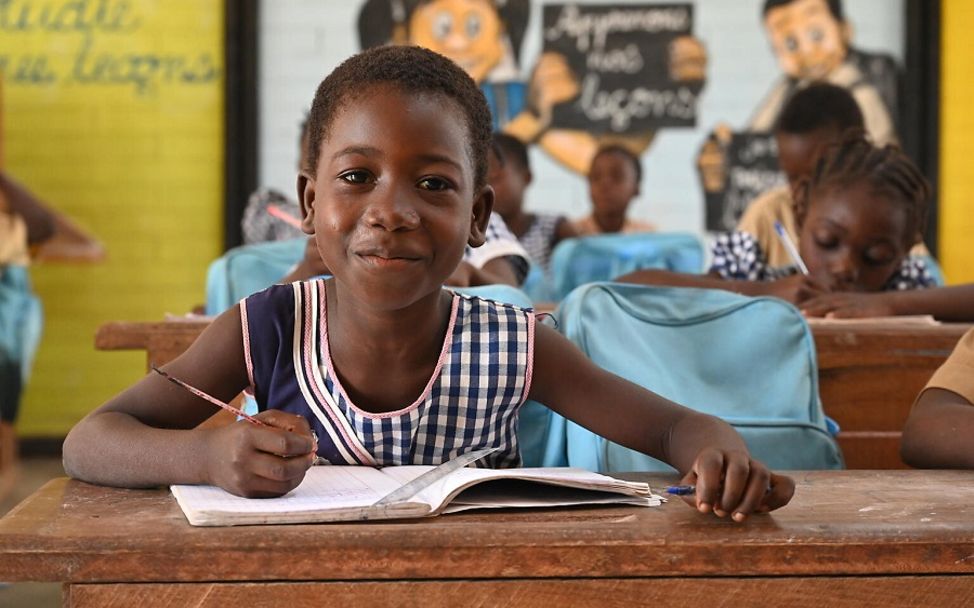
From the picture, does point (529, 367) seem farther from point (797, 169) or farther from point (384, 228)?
point (797, 169)

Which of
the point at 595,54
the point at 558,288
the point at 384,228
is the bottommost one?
the point at 558,288

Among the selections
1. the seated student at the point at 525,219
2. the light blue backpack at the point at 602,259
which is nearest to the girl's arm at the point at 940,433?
the light blue backpack at the point at 602,259

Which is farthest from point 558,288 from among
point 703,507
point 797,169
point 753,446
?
point 703,507

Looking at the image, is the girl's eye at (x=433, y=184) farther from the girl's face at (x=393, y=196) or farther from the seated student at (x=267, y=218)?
the seated student at (x=267, y=218)

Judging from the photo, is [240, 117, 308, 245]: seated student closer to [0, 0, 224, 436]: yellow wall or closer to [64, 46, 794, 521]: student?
[0, 0, 224, 436]: yellow wall

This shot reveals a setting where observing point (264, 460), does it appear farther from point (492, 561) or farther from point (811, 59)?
point (811, 59)

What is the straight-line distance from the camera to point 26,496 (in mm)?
2826

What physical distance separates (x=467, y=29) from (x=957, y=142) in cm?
202

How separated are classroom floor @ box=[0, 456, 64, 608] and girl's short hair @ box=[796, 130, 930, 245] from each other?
1.71 metres

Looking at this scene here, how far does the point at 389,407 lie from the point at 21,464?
396 centimetres

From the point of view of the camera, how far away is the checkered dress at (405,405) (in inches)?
49.9

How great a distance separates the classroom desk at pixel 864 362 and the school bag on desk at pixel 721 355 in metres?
0.30

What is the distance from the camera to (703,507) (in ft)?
3.16

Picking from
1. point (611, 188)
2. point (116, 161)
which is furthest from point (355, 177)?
point (116, 161)
